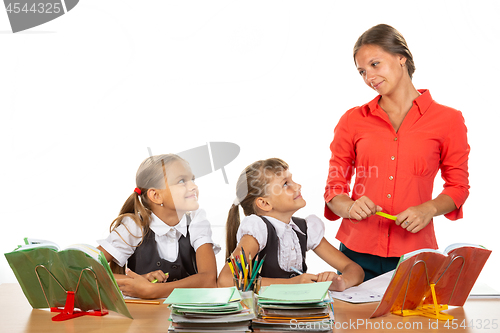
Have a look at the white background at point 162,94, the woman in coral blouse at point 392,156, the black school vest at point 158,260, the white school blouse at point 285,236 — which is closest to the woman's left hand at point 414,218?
the woman in coral blouse at point 392,156

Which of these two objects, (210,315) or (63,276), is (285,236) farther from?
(63,276)

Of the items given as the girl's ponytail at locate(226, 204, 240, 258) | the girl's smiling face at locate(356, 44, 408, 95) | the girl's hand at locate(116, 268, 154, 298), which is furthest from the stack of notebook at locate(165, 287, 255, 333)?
the girl's smiling face at locate(356, 44, 408, 95)

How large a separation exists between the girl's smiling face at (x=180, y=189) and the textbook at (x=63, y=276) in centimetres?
47

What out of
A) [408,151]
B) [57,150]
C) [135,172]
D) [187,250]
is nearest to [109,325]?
[187,250]

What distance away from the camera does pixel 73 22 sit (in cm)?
172

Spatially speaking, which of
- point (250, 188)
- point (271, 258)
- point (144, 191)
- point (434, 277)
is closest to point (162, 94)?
point (144, 191)

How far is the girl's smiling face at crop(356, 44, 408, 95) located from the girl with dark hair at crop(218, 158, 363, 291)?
419 mm

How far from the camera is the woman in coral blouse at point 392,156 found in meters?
1.42

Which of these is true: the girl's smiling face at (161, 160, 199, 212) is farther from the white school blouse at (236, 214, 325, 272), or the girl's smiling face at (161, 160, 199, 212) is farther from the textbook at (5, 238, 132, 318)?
the textbook at (5, 238, 132, 318)

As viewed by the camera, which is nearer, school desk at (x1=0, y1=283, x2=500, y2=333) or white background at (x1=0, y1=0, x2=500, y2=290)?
school desk at (x1=0, y1=283, x2=500, y2=333)

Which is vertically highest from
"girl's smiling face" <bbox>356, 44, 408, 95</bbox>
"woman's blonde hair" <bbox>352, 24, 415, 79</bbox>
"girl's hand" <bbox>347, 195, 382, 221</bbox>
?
"woman's blonde hair" <bbox>352, 24, 415, 79</bbox>

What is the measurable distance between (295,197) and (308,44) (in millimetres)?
598

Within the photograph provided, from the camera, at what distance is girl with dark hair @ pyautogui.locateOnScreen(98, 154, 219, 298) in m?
1.46

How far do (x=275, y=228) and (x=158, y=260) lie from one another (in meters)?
0.39
